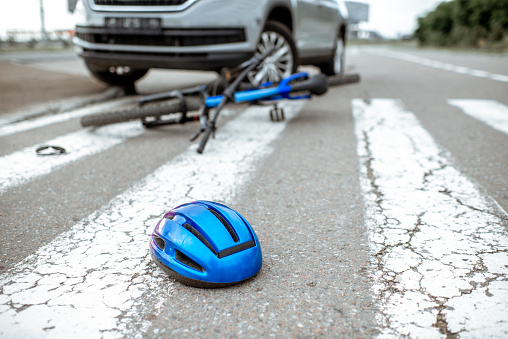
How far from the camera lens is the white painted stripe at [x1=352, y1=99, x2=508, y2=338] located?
1.73 m

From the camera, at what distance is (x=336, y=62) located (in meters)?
9.42

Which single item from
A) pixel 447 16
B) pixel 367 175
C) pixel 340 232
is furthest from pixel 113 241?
pixel 447 16

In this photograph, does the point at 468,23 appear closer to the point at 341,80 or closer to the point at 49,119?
the point at 341,80

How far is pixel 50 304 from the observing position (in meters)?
1.81

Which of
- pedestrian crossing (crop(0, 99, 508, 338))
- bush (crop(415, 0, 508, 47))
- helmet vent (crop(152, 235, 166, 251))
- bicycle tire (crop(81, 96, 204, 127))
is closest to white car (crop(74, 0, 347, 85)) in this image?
bicycle tire (crop(81, 96, 204, 127))

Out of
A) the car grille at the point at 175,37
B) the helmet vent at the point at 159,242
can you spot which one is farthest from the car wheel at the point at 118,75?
the helmet vent at the point at 159,242

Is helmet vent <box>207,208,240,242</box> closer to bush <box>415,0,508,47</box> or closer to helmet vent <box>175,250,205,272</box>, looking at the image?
helmet vent <box>175,250,205,272</box>

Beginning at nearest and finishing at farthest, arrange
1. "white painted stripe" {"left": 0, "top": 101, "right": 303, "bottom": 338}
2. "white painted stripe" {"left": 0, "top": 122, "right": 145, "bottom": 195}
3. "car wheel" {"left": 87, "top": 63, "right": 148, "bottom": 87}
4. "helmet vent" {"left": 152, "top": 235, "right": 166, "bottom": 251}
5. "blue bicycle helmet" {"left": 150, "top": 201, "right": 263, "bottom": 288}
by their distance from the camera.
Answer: "white painted stripe" {"left": 0, "top": 101, "right": 303, "bottom": 338} < "blue bicycle helmet" {"left": 150, "top": 201, "right": 263, "bottom": 288} < "helmet vent" {"left": 152, "top": 235, "right": 166, "bottom": 251} < "white painted stripe" {"left": 0, "top": 122, "right": 145, "bottom": 195} < "car wheel" {"left": 87, "top": 63, "right": 148, "bottom": 87}

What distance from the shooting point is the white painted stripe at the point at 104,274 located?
1.70 meters

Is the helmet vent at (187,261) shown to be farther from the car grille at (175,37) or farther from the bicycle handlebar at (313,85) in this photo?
the car grille at (175,37)

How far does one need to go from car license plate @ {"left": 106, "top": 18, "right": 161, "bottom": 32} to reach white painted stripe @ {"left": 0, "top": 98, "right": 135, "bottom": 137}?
3.38ft

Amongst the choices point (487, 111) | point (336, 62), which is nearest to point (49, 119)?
point (487, 111)

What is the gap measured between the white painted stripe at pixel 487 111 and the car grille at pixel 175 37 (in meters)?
2.86

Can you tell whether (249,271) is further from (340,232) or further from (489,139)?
(489,139)
